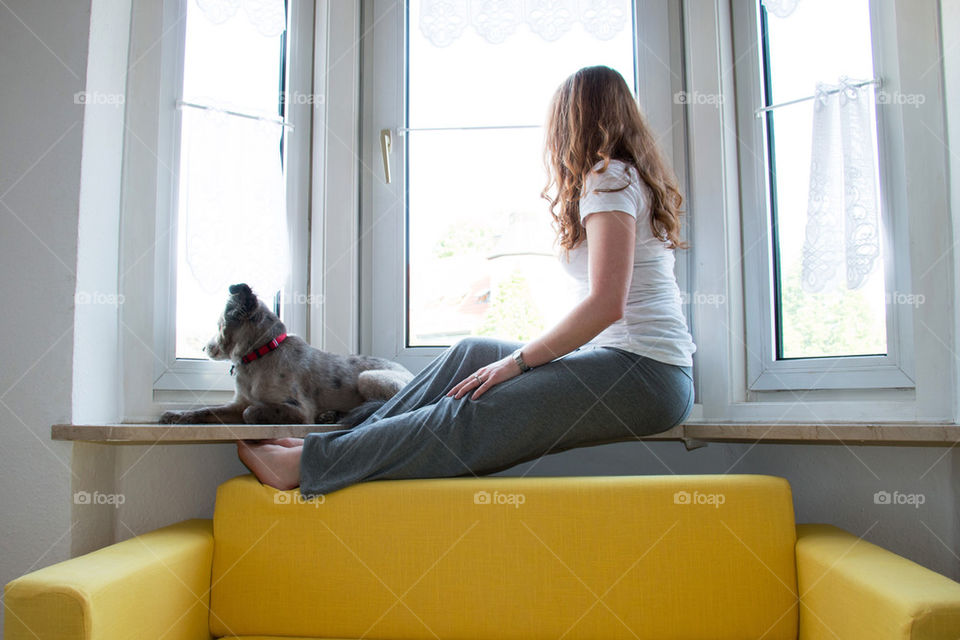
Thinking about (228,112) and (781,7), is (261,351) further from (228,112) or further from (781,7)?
(781,7)

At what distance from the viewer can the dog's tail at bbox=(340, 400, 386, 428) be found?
1745mm

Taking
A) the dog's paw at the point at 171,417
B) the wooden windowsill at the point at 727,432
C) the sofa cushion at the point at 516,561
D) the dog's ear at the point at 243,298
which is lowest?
the sofa cushion at the point at 516,561

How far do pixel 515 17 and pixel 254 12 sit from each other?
2.73ft

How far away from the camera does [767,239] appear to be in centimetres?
203

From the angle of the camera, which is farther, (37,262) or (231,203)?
(231,203)

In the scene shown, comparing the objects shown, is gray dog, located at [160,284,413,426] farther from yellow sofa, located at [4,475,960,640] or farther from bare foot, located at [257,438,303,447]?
yellow sofa, located at [4,475,960,640]

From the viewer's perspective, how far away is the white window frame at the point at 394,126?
2184mm

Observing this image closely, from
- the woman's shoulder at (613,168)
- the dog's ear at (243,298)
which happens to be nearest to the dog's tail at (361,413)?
the dog's ear at (243,298)

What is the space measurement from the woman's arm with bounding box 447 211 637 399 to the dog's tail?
29cm

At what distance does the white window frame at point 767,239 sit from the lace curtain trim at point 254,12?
132 centimetres

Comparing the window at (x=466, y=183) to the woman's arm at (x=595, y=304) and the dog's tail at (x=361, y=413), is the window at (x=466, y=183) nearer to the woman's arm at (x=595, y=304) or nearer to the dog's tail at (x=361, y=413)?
the dog's tail at (x=361, y=413)

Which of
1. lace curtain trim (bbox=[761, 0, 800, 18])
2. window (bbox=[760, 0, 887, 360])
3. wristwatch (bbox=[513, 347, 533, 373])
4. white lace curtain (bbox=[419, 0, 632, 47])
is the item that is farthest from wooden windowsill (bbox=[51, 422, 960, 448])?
white lace curtain (bbox=[419, 0, 632, 47])

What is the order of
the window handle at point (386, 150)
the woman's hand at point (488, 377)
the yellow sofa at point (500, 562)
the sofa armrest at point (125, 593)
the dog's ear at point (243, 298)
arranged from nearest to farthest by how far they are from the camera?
the sofa armrest at point (125, 593)
the yellow sofa at point (500, 562)
the woman's hand at point (488, 377)
the dog's ear at point (243, 298)
the window handle at point (386, 150)

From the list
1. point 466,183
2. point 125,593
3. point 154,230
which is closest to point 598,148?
point 466,183
